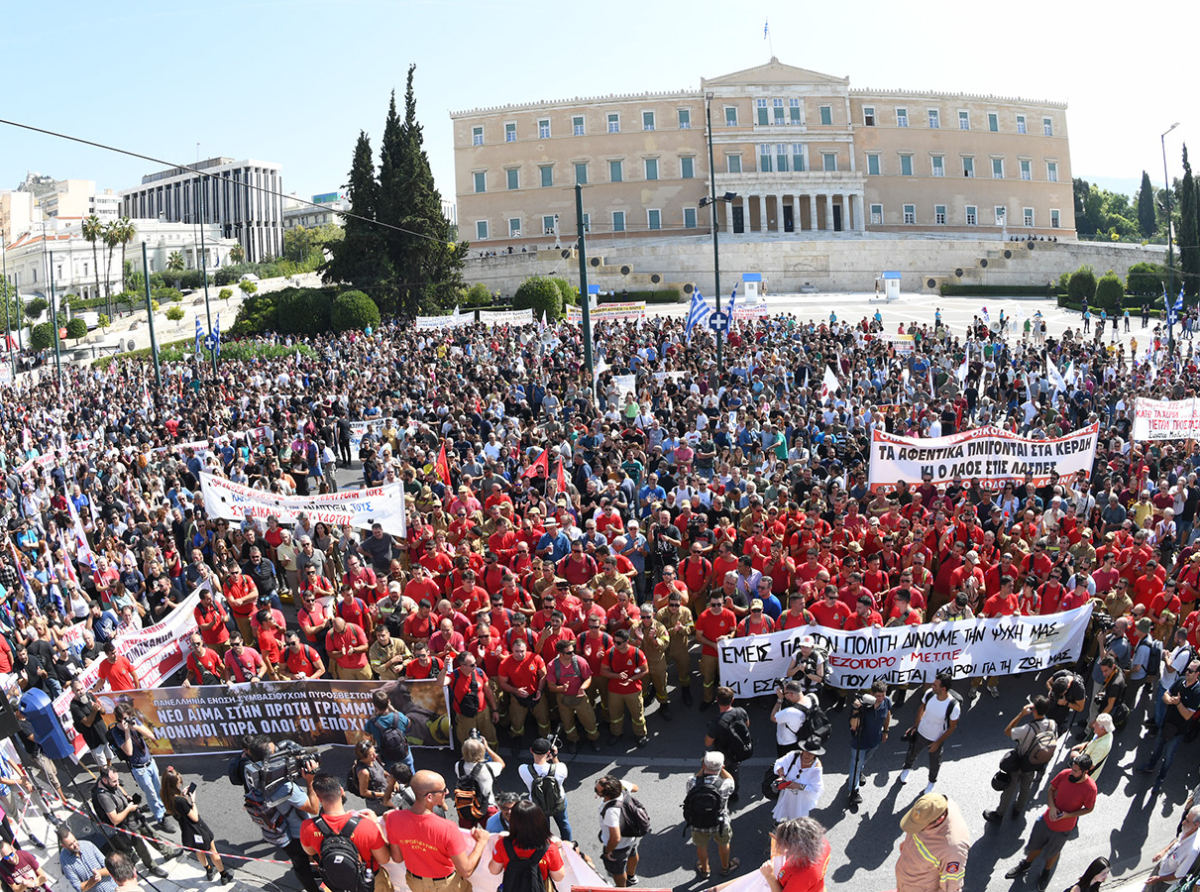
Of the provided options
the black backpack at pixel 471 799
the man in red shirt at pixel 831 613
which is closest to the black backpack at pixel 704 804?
the black backpack at pixel 471 799

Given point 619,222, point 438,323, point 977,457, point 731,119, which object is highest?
point 731,119

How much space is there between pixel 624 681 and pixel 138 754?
4322 millimetres

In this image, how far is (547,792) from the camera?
24.5 ft

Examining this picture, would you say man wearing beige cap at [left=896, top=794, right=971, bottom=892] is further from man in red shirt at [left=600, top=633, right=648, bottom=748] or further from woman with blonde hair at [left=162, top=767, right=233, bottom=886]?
woman with blonde hair at [left=162, top=767, right=233, bottom=886]

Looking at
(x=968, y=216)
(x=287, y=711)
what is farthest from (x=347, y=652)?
(x=968, y=216)

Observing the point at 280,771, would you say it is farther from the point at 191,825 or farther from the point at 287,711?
the point at 287,711

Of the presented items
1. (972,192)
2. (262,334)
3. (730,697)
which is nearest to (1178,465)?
(730,697)

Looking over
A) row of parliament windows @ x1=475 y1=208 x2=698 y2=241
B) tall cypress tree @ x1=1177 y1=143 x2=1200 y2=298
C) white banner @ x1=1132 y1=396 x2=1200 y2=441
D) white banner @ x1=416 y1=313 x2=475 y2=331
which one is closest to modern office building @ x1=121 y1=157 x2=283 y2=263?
row of parliament windows @ x1=475 y1=208 x2=698 y2=241

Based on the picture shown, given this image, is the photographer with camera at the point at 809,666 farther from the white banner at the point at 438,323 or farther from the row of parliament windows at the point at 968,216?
the row of parliament windows at the point at 968,216

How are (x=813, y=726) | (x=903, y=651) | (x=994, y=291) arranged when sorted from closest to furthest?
(x=813, y=726) < (x=903, y=651) < (x=994, y=291)

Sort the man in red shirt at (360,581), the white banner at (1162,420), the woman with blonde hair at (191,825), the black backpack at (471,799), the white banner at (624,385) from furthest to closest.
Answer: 1. the white banner at (624,385)
2. the white banner at (1162,420)
3. the man in red shirt at (360,581)
4. the woman with blonde hair at (191,825)
5. the black backpack at (471,799)

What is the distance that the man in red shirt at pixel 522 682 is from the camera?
31.4ft

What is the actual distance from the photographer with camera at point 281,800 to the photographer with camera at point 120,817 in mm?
1341

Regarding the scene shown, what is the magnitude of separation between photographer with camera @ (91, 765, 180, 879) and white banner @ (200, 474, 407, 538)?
579 cm
